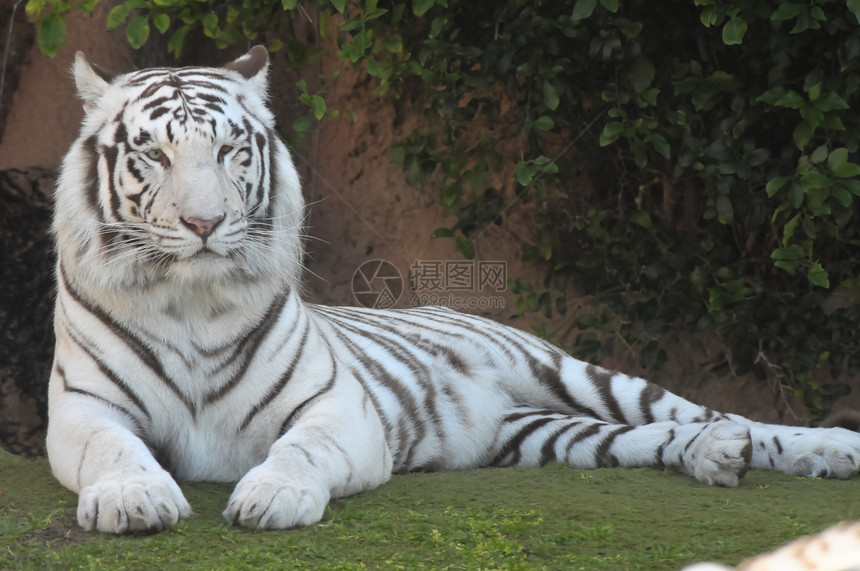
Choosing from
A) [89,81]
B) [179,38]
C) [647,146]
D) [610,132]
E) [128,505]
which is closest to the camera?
[128,505]

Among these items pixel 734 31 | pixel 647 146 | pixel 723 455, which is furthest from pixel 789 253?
pixel 723 455

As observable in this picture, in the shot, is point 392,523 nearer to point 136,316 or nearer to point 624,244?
point 136,316

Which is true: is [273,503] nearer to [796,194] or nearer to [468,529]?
[468,529]

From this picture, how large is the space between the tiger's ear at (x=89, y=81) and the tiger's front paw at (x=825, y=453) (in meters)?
2.02

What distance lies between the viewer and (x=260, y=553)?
1.78 metres

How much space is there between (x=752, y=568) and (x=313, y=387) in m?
1.78

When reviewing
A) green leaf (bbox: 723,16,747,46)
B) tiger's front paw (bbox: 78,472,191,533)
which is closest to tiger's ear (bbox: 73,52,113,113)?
tiger's front paw (bbox: 78,472,191,533)

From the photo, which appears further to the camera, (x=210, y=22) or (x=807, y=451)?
(x=210, y=22)

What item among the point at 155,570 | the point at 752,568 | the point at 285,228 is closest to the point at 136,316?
Answer: the point at 285,228

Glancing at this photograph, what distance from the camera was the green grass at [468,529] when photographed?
1771mm

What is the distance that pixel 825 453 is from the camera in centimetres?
270

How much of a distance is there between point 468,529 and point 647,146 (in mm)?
2197

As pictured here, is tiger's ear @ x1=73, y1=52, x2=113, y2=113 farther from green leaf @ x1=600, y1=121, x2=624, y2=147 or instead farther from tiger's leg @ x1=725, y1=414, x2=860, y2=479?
tiger's leg @ x1=725, y1=414, x2=860, y2=479

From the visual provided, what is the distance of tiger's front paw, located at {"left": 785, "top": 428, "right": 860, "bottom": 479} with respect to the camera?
104 inches
